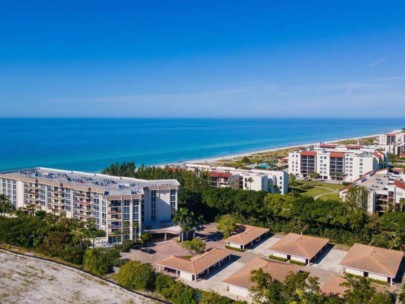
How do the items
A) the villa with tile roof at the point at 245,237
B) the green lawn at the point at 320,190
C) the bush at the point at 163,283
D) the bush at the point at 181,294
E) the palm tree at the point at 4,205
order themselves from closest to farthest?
the bush at the point at 181,294
the bush at the point at 163,283
the villa with tile roof at the point at 245,237
the palm tree at the point at 4,205
the green lawn at the point at 320,190

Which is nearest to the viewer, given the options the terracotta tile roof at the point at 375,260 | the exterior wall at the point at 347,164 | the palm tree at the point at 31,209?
the terracotta tile roof at the point at 375,260

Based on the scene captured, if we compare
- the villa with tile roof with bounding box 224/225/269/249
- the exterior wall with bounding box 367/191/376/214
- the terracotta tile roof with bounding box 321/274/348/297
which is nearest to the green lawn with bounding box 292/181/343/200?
the exterior wall with bounding box 367/191/376/214

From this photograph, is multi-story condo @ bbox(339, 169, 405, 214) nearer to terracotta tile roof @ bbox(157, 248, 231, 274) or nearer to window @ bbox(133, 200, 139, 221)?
terracotta tile roof @ bbox(157, 248, 231, 274)

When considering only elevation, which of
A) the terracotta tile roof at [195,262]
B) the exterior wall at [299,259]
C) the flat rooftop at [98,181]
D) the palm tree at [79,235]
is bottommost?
the exterior wall at [299,259]

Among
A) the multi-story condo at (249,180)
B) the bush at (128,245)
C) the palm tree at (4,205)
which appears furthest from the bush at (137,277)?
the multi-story condo at (249,180)

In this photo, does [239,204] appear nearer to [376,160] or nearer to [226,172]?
[226,172]

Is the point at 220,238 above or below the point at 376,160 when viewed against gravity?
below

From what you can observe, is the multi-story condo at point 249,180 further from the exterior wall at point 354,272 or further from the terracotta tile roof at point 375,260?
the exterior wall at point 354,272

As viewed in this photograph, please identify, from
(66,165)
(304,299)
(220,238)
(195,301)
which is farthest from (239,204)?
(66,165)
